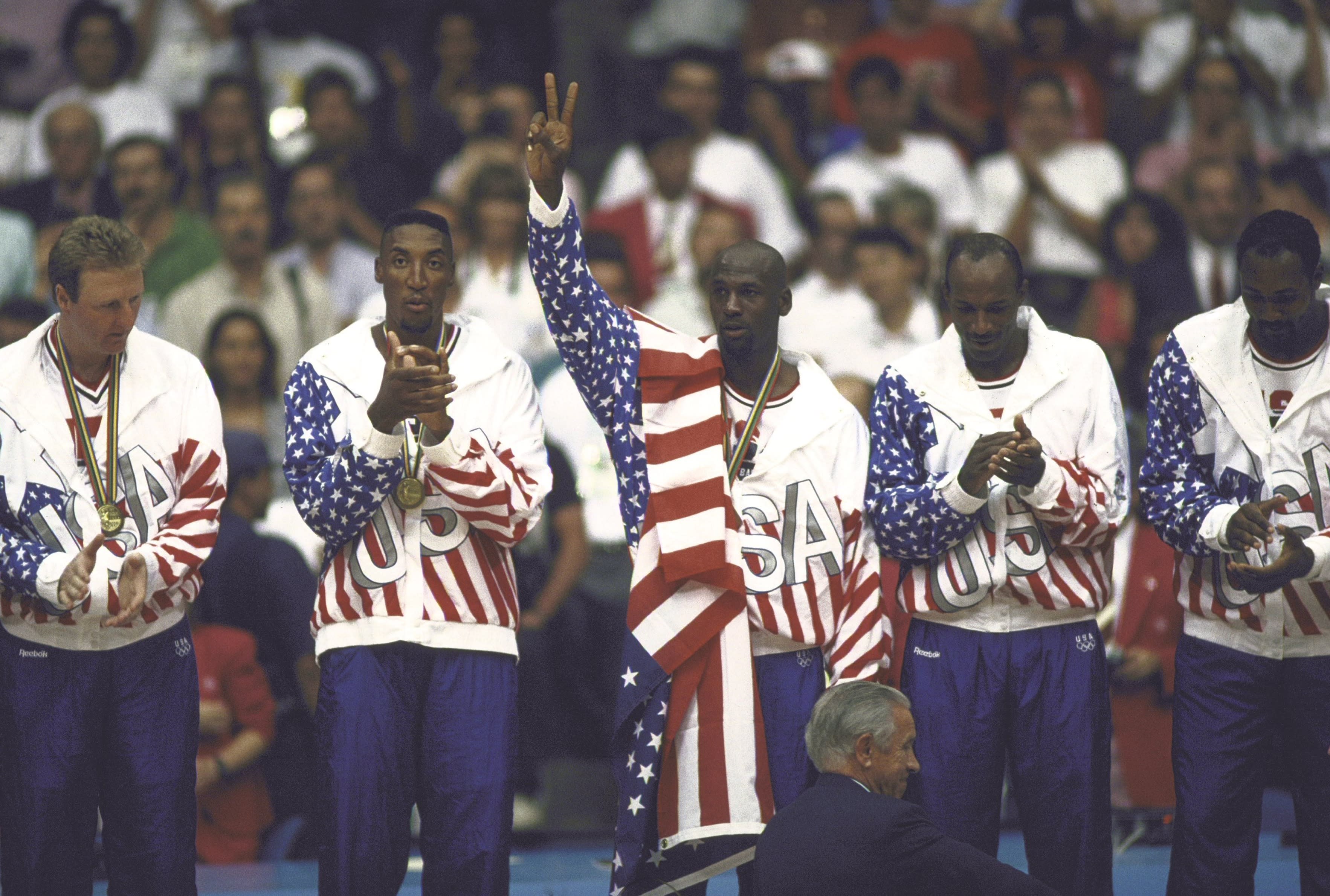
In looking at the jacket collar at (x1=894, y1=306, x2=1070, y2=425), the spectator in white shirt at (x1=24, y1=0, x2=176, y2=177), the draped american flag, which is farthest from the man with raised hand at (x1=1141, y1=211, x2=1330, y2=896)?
the spectator in white shirt at (x1=24, y1=0, x2=176, y2=177)

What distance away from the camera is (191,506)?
5613 millimetres

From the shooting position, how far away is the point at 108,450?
18.3 ft

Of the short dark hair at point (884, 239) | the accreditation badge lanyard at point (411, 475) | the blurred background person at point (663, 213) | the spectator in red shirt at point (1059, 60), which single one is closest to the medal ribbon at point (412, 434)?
the accreditation badge lanyard at point (411, 475)

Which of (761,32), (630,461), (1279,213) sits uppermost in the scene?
(761,32)

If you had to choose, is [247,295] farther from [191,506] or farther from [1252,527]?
[1252,527]

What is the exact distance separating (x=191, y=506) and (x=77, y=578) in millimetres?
465

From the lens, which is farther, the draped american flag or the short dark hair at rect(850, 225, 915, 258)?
the short dark hair at rect(850, 225, 915, 258)

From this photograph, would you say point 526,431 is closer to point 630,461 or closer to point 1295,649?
point 630,461

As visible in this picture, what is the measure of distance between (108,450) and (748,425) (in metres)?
1.87

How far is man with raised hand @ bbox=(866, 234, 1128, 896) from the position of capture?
566 cm

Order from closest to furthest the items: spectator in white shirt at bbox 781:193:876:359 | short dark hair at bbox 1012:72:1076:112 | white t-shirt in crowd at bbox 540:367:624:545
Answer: white t-shirt in crowd at bbox 540:367:624:545 → spectator in white shirt at bbox 781:193:876:359 → short dark hair at bbox 1012:72:1076:112

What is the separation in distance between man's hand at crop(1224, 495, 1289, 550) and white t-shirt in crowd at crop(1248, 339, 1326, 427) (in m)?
0.38

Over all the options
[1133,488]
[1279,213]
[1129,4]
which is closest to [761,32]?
[1129,4]

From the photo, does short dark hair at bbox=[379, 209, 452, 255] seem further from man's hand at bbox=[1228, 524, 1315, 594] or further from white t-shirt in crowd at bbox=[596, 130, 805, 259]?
white t-shirt in crowd at bbox=[596, 130, 805, 259]
